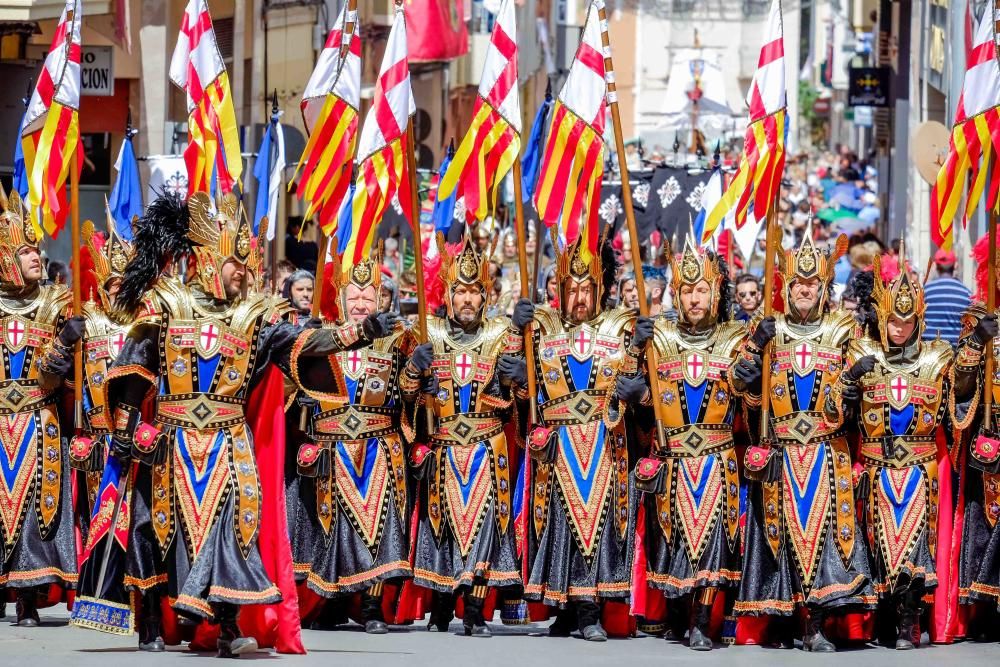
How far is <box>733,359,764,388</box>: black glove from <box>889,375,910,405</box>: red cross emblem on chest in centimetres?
65

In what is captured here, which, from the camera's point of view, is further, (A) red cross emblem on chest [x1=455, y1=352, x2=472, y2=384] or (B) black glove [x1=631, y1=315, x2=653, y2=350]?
(A) red cross emblem on chest [x1=455, y1=352, x2=472, y2=384]

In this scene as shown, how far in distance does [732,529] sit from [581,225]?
1.85 meters

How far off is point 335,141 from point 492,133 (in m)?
0.85

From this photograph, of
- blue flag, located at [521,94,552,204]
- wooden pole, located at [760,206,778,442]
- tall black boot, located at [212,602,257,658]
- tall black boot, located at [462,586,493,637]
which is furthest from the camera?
blue flag, located at [521,94,552,204]

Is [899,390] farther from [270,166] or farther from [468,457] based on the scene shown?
[270,166]

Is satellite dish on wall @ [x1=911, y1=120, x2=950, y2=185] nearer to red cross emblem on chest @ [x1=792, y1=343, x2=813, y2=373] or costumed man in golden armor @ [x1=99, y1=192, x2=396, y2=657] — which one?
red cross emblem on chest @ [x1=792, y1=343, x2=813, y2=373]

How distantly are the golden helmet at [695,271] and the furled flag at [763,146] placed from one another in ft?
1.43

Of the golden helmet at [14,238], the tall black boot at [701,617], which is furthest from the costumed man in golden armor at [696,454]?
the golden helmet at [14,238]

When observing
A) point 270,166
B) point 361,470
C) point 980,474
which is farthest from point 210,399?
point 270,166

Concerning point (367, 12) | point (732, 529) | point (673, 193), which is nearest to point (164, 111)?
point (673, 193)

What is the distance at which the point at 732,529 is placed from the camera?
1192cm

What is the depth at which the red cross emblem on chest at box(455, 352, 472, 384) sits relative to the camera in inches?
477

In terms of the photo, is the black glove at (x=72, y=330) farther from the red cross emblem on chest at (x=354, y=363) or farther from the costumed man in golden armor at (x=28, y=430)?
the red cross emblem on chest at (x=354, y=363)

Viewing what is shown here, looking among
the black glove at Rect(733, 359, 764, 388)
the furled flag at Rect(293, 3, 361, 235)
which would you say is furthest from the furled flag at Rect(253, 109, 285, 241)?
the black glove at Rect(733, 359, 764, 388)
